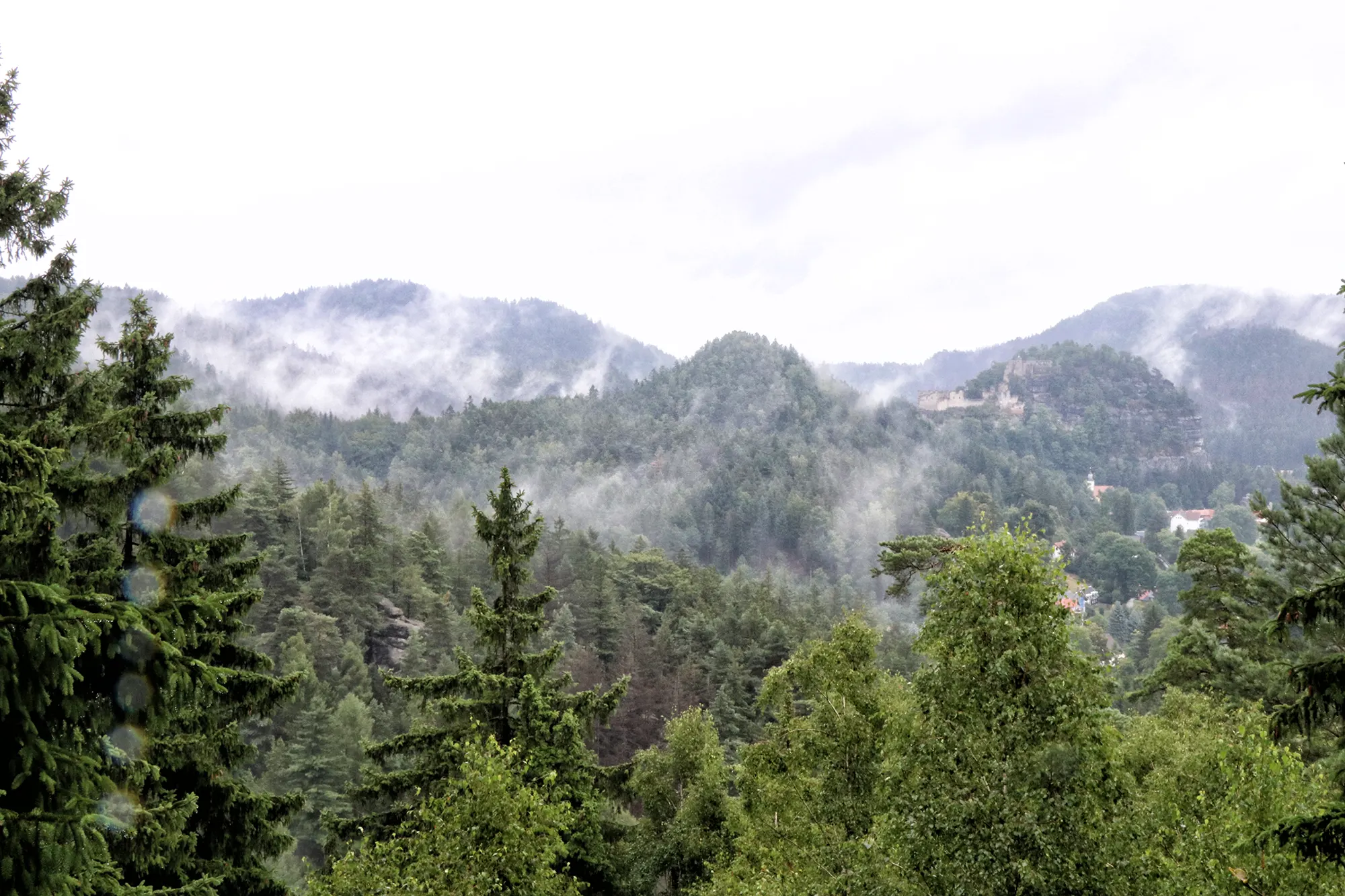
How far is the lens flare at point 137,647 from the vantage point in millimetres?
5469

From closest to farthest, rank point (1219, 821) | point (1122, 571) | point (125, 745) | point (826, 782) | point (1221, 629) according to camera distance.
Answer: point (125, 745)
point (1219, 821)
point (826, 782)
point (1221, 629)
point (1122, 571)

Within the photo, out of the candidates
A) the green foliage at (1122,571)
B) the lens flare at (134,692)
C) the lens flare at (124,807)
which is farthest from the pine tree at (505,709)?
the green foliage at (1122,571)

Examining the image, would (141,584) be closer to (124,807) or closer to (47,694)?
(124,807)

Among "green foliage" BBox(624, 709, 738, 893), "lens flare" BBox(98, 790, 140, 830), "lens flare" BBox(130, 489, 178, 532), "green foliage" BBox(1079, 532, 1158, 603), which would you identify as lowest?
"green foliage" BBox(1079, 532, 1158, 603)

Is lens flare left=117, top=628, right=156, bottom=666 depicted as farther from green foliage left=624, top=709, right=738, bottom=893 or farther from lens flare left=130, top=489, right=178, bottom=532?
green foliage left=624, top=709, right=738, bottom=893

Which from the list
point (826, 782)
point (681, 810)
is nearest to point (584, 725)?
point (826, 782)

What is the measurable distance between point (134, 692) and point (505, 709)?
12466 millimetres

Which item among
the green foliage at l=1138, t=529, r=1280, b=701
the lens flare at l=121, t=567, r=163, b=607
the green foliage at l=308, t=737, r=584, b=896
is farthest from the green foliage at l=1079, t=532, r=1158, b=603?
the lens flare at l=121, t=567, r=163, b=607

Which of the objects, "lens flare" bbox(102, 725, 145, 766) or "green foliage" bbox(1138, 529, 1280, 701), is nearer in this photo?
"lens flare" bbox(102, 725, 145, 766)

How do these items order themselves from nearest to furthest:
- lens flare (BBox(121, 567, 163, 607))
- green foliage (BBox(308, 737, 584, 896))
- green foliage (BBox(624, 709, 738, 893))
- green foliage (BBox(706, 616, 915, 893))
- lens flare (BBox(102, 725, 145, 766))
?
lens flare (BBox(102, 725, 145, 766)) → lens flare (BBox(121, 567, 163, 607)) → green foliage (BBox(308, 737, 584, 896)) → green foliage (BBox(706, 616, 915, 893)) → green foliage (BBox(624, 709, 738, 893))

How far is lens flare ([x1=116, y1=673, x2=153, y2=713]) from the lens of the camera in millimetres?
5379

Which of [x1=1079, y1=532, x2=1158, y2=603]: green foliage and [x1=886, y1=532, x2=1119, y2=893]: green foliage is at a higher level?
[x1=886, y1=532, x2=1119, y2=893]: green foliage

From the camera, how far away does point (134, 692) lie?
535cm

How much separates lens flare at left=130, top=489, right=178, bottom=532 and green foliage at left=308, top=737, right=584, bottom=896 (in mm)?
6225
